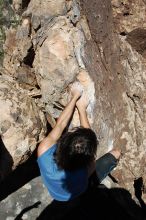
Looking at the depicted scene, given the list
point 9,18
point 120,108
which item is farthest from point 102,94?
point 9,18

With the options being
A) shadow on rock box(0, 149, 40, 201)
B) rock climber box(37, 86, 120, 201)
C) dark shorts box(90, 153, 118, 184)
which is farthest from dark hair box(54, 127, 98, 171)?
shadow on rock box(0, 149, 40, 201)

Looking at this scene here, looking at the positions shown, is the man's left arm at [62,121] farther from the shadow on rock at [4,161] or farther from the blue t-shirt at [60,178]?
the shadow on rock at [4,161]

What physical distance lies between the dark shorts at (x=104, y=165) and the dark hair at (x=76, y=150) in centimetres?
48

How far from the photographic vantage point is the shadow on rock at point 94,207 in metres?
5.12

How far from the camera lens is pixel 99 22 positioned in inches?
181

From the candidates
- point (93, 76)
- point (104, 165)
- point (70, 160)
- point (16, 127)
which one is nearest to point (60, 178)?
point (70, 160)

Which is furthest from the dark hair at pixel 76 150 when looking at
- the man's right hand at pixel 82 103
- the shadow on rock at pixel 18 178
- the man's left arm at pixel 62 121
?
the shadow on rock at pixel 18 178

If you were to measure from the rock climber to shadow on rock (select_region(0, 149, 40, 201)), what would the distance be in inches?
39.0

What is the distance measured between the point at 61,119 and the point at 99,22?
1.12m

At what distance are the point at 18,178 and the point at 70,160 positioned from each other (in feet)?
5.29

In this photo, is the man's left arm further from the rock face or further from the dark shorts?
the dark shorts

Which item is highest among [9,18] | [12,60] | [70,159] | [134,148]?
[9,18]

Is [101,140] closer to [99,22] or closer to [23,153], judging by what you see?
[23,153]

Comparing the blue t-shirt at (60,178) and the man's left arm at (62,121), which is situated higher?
the man's left arm at (62,121)
